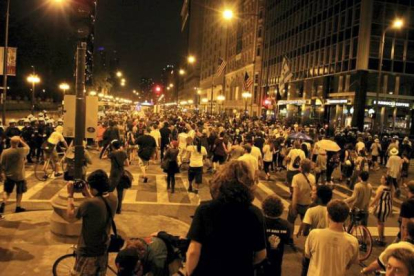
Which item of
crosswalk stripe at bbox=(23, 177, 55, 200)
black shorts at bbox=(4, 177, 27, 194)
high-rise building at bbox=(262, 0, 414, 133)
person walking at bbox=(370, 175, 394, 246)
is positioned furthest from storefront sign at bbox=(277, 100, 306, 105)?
black shorts at bbox=(4, 177, 27, 194)

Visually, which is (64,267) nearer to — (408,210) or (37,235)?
(37,235)

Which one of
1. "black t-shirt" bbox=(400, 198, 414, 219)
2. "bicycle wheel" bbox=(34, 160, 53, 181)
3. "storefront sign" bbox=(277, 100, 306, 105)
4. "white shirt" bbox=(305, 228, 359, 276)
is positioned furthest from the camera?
"storefront sign" bbox=(277, 100, 306, 105)

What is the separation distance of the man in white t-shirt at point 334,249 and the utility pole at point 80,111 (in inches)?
184

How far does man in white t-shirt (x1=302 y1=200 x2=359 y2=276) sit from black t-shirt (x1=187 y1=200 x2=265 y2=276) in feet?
5.95

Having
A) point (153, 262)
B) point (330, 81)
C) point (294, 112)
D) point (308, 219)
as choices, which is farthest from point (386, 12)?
point (153, 262)

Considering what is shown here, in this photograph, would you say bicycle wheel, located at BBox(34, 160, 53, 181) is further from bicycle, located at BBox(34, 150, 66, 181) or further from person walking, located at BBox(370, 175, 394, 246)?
person walking, located at BBox(370, 175, 394, 246)

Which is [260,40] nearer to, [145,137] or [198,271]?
[145,137]

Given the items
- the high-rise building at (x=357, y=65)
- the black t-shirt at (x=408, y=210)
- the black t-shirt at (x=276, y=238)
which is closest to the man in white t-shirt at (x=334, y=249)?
the black t-shirt at (x=276, y=238)

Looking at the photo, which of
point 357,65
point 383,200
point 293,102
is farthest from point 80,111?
point 293,102

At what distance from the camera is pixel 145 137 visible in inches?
581

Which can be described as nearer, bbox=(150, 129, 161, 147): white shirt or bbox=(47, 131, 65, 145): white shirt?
bbox=(47, 131, 65, 145): white shirt

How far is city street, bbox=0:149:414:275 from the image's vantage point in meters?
7.30

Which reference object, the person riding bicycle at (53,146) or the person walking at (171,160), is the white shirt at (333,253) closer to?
the person walking at (171,160)

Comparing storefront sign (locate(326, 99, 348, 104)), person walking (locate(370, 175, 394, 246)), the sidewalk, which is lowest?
the sidewalk
